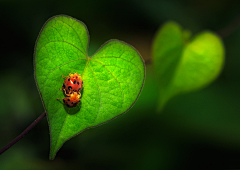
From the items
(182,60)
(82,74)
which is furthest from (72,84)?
(182,60)

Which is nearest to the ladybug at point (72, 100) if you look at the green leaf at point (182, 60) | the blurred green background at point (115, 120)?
the green leaf at point (182, 60)

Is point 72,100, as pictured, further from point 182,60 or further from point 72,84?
point 182,60

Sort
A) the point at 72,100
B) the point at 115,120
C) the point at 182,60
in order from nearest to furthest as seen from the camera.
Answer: the point at 72,100
the point at 182,60
the point at 115,120

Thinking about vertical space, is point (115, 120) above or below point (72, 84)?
below

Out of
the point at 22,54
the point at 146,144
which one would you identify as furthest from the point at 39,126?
the point at 146,144

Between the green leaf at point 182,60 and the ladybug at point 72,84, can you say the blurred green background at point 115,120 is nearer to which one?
the green leaf at point 182,60

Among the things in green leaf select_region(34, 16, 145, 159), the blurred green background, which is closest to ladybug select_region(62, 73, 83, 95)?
green leaf select_region(34, 16, 145, 159)

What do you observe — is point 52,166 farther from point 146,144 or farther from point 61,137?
point 61,137
